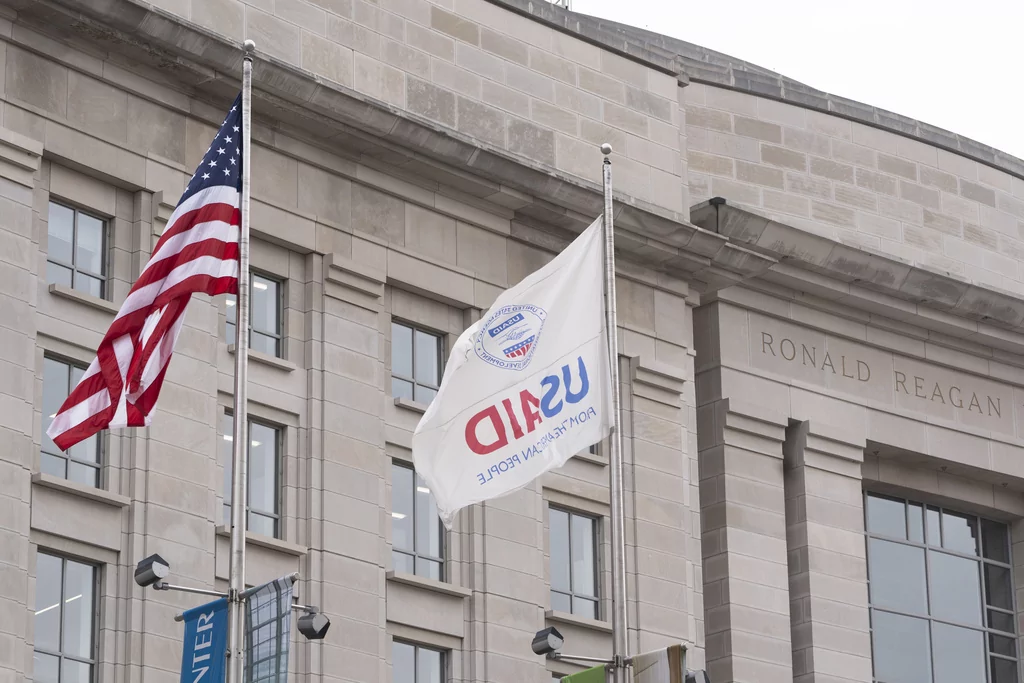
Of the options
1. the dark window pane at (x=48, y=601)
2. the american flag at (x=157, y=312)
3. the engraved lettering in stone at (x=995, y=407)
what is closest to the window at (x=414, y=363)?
the dark window pane at (x=48, y=601)

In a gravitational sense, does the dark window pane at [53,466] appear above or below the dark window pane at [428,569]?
above

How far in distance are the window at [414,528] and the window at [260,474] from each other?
213 centimetres

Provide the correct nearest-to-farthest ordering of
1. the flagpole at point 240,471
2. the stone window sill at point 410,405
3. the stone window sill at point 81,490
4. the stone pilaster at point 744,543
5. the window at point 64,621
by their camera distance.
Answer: the flagpole at point 240,471 < the window at point 64,621 < the stone window sill at point 81,490 < the stone window sill at point 410,405 < the stone pilaster at point 744,543

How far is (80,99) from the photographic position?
31375mm

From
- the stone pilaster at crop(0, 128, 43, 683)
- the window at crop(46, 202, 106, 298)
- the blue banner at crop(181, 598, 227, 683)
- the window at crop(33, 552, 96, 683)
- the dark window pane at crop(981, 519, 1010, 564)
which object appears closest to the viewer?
the blue banner at crop(181, 598, 227, 683)

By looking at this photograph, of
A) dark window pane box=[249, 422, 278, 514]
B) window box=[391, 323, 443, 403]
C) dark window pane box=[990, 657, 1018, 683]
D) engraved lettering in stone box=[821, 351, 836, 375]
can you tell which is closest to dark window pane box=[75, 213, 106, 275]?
dark window pane box=[249, 422, 278, 514]

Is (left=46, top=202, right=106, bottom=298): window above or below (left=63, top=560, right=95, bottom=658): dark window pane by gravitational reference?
above

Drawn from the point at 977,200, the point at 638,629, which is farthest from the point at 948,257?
the point at 638,629

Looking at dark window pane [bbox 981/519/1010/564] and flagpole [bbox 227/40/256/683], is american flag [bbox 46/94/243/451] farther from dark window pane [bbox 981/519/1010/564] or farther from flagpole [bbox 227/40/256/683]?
dark window pane [bbox 981/519/1010/564]

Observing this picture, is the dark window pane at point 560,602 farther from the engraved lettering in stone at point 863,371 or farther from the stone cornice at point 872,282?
the engraved lettering in stone at point 863,371

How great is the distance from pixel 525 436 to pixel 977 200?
19744 millimetres

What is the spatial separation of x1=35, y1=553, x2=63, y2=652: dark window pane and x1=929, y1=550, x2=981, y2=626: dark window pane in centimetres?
1866

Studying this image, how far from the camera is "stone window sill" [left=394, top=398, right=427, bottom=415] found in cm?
3400

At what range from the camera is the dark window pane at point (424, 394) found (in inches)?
1372
